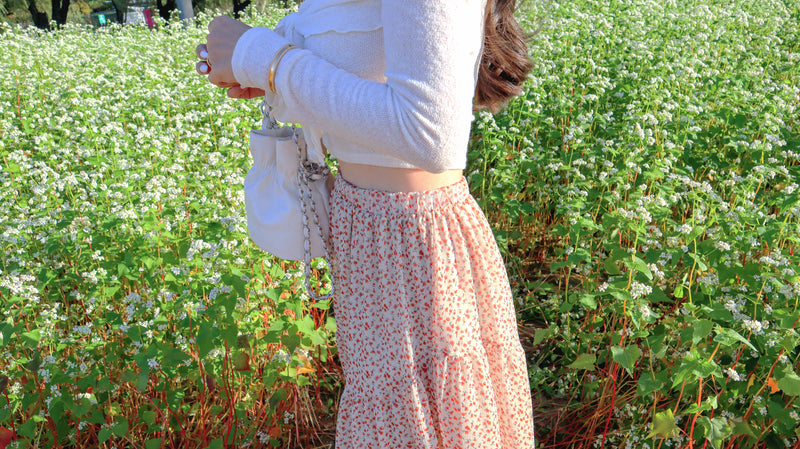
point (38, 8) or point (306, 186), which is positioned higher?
point (306, 186)

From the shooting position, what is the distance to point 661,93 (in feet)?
10.00

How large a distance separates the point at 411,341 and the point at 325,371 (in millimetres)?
1295

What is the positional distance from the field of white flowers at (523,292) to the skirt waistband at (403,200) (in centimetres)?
65

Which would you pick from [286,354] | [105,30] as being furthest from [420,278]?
[105,30]

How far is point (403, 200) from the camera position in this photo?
1186 mm

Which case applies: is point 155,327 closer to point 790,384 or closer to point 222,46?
point 222,46

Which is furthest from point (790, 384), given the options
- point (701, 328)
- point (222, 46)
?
point (222, 46)

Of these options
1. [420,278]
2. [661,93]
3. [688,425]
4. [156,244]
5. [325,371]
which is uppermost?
[661,93]

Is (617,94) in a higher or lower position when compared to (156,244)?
higher

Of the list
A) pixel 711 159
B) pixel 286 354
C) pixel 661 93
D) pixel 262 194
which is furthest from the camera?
pixel 661 93

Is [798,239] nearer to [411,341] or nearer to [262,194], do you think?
[411,341]

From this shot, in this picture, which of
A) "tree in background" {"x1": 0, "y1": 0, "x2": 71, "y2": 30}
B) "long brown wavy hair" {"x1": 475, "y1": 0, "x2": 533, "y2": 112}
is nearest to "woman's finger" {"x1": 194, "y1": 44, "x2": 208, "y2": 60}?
"long brown wavy hair" {"x1": 475, "y1": 0, "x2": 533, "y2": 112}

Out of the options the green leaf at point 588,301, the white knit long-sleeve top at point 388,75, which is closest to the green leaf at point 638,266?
the green leaf at point 588,301

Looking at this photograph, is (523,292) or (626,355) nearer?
(626,355)
